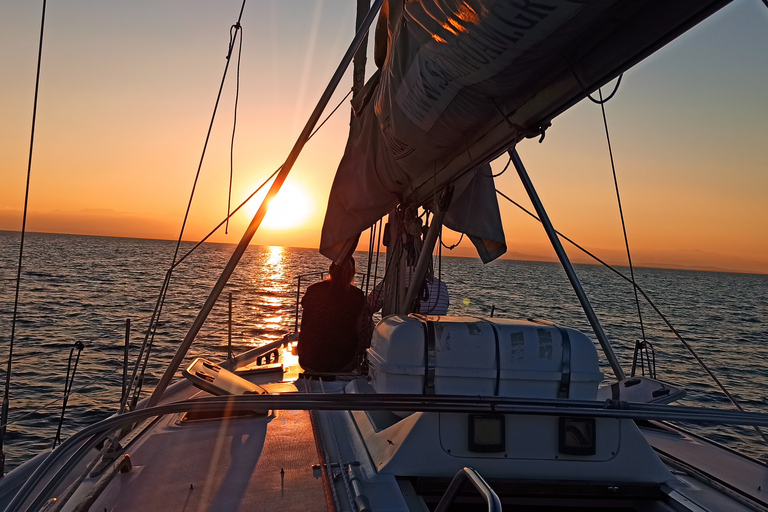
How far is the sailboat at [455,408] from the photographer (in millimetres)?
1633

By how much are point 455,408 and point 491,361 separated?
586 mm

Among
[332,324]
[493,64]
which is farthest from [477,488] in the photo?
[332,324]

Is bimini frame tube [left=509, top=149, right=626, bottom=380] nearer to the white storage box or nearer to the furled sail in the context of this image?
the furled sail

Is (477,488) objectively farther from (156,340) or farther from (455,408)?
(156,340)

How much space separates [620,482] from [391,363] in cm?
107

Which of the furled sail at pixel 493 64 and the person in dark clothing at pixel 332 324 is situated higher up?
the furled sail at pixel 493 64

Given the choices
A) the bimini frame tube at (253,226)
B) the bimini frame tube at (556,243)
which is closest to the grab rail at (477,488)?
the bimini frame tube at (253,226)

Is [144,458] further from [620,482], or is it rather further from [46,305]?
[46,305]

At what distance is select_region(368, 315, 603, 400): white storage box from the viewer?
2555 mm

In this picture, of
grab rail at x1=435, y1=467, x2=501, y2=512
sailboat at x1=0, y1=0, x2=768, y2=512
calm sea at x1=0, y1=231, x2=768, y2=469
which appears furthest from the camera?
calm sea at x1=0, y1=231, x2=768, y2=469

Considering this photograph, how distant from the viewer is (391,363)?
2598 millimetres

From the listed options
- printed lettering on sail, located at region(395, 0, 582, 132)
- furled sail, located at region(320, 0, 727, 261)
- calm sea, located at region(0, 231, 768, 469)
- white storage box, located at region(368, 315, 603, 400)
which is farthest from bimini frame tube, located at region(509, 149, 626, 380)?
calm sea, located at region(0, 231, 768, 469)

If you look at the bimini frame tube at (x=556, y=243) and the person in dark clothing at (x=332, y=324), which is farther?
the person in dark clothing at (x=332, y=324)

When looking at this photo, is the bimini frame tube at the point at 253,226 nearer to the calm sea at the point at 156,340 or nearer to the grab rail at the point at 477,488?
the calm sea at the point at 156,340
